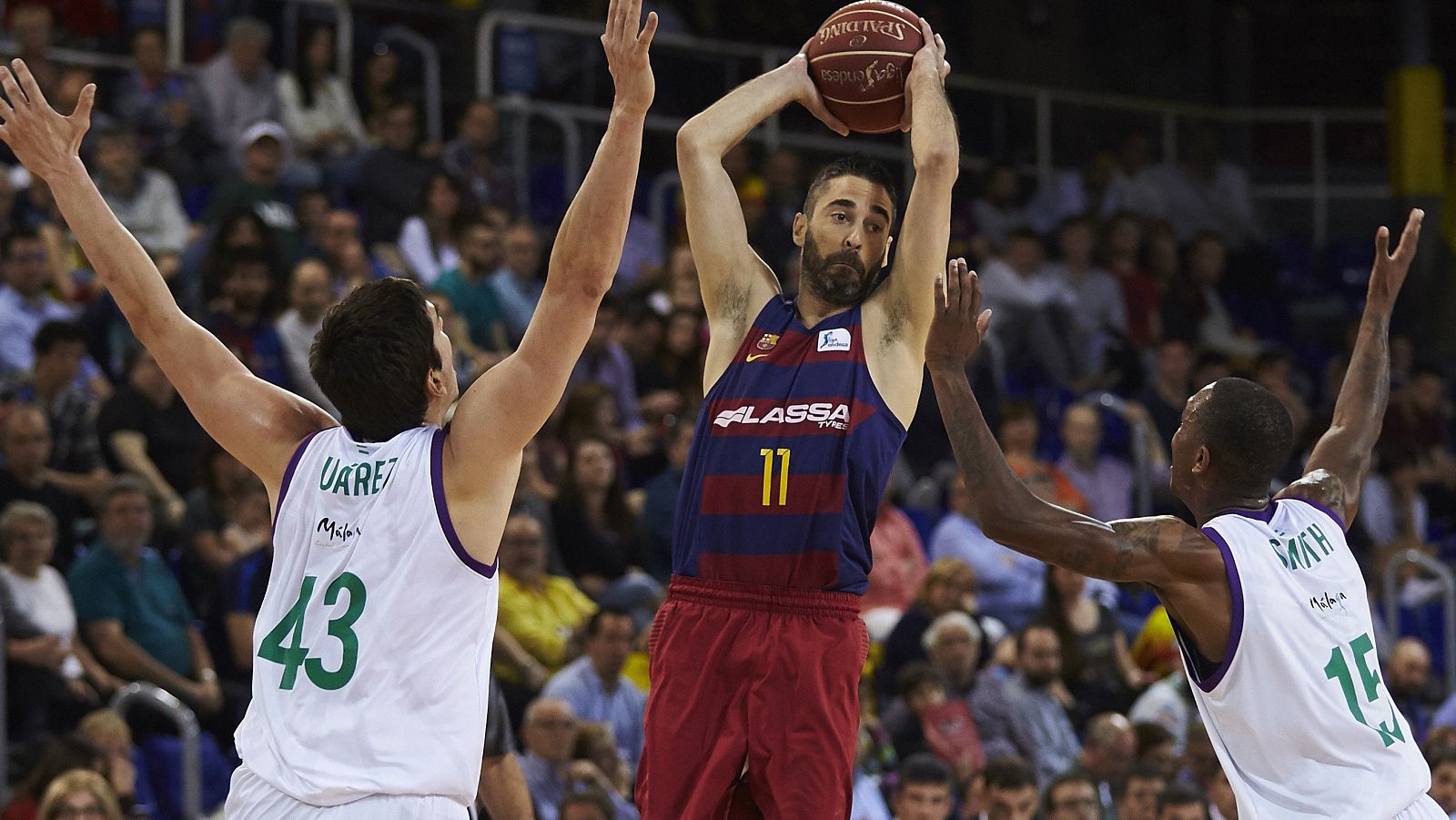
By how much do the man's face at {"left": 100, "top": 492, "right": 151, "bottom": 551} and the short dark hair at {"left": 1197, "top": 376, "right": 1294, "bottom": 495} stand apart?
583 cm

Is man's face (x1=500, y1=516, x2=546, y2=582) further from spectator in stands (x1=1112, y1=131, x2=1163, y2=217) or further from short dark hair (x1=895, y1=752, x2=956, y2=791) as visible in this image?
spectator in stands (x1=1112, y1=131, x2=1163, y2=217)

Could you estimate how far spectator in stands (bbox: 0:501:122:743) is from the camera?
8859 mm

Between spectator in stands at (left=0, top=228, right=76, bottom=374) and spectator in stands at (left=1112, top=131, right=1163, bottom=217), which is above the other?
spectator in stands at (left=1112, top=131, right=1163, bottom=217)

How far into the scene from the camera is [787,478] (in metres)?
5.31

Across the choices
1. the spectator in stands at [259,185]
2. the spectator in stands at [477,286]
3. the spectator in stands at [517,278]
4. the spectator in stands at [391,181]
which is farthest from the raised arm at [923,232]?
the spectator in stands at [391,181]

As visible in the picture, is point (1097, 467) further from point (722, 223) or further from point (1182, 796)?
point (722, 223)

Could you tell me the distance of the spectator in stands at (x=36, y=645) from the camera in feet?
29.1

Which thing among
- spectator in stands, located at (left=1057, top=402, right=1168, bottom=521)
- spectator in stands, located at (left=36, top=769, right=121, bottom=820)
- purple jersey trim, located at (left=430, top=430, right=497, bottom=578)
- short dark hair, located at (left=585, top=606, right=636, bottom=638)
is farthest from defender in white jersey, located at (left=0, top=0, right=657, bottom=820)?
spectator in stands, located at (left=1057, top=402, right=1168, bottom=521)

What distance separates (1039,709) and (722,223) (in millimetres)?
5559

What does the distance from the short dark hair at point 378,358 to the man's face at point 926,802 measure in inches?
197

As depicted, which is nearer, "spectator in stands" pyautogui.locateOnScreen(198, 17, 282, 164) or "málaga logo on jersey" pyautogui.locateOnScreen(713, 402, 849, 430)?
"málaga logo on jersey" pyautogui.locateOnScreen(713, 402, 849, 430)

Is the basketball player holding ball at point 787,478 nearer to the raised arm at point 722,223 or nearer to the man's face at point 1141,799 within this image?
the raised arm at point 722,223

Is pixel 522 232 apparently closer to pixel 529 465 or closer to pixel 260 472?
pixel 529 465

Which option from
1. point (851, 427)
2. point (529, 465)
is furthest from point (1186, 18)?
point (851, 427)
